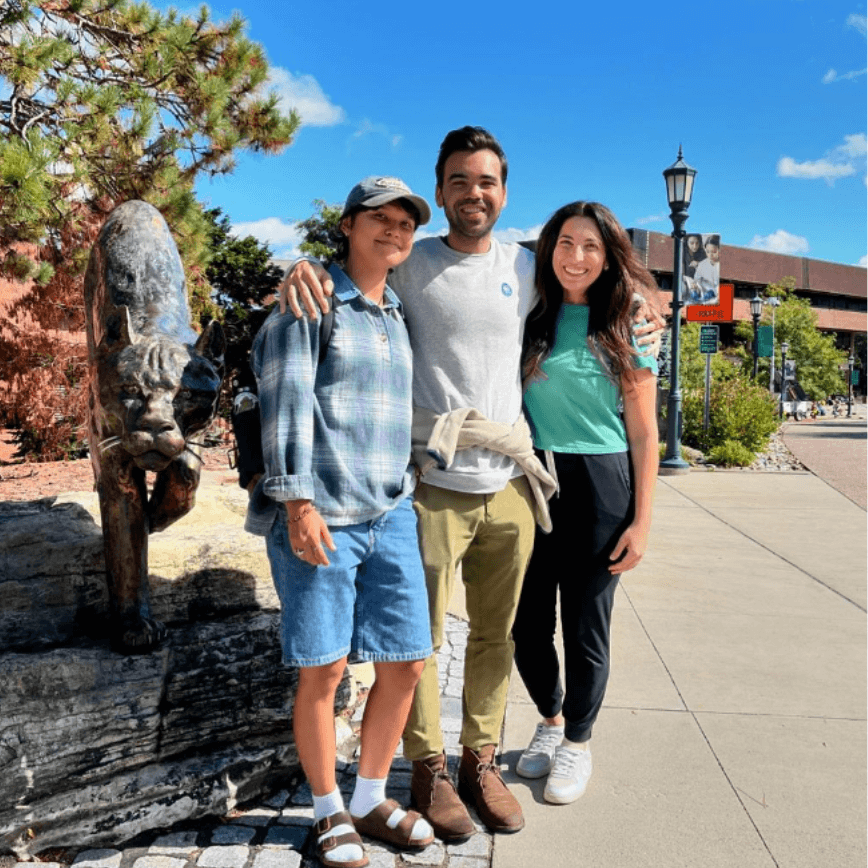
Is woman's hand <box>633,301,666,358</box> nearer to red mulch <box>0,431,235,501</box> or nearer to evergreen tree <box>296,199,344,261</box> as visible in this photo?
red mulch <box>0,431,235,501</box>

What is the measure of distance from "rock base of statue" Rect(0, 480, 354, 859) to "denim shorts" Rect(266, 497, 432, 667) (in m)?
0.59

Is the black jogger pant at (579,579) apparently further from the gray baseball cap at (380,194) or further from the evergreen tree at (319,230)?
the evergreen tree at (319,230)

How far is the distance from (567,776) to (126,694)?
5.04 feet

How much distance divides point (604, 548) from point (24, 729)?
1.89 meters

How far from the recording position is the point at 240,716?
2.76m

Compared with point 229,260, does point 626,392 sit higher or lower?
lower

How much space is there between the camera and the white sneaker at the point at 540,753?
300 cm

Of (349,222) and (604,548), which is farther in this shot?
(604,548)

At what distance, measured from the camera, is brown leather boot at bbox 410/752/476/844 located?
99.6 inches

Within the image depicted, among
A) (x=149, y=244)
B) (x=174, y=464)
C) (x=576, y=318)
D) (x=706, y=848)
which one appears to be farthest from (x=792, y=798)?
(x=149, y=244)

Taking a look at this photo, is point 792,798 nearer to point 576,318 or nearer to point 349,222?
point 576,318

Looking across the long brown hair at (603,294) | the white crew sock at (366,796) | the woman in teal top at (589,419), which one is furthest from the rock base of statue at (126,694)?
the long brown hair at (603,294)

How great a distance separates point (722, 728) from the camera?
3430 mm

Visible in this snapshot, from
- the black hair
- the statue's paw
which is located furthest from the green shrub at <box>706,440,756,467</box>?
the statue's paw
